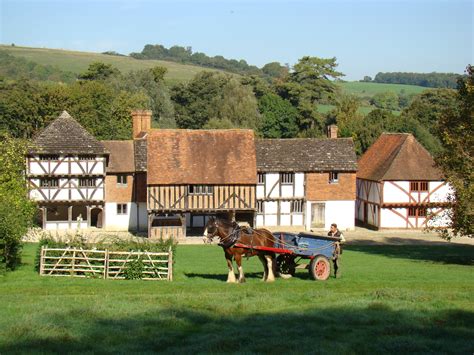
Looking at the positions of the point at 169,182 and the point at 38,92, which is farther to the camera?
the point at 38,92

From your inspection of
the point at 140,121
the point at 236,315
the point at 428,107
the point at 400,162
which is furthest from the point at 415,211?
the point at 428,107

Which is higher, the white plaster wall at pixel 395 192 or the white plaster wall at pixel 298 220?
the white plaster wall at pixel 395 192

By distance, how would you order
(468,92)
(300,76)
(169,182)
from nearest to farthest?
(468,92)
(169,182)
(300,76)

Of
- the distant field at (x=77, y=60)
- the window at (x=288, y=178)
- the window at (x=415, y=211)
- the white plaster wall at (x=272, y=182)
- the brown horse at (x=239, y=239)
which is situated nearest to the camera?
the brown horse at (x=239, y=239)

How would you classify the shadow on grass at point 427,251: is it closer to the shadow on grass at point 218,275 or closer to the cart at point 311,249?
the shadow on grass at point 218,275

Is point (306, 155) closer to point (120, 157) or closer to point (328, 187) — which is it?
point (328, 187)

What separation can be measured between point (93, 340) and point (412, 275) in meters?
16.0

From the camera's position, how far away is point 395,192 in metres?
51.9

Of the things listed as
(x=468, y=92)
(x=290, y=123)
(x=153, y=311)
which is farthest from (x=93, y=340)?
(x=290, y=123)

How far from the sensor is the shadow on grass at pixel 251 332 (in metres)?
13.9

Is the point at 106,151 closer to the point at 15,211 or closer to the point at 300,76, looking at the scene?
the point at 15,211

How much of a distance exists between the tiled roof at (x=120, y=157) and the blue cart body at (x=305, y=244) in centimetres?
2772

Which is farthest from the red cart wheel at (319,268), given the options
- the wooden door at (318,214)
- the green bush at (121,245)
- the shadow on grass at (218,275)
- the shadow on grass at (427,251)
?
the wooden door at (318,214)

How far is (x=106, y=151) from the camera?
162ft
